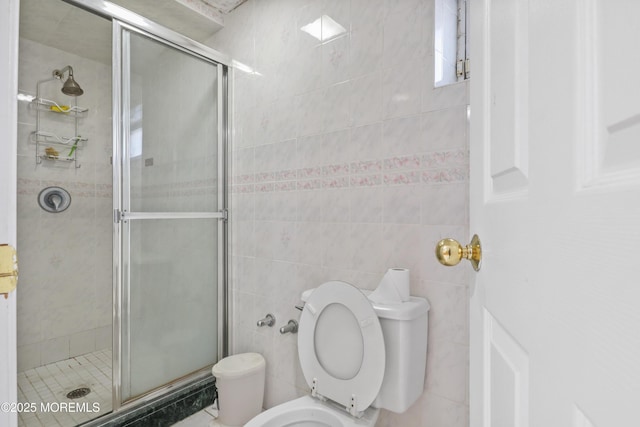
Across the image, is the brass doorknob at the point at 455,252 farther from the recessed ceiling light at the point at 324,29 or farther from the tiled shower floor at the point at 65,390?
the tiled shower floor at the point at 65,390

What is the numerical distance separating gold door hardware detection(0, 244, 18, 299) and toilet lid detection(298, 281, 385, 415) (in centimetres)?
93

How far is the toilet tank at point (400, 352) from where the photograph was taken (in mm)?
1156

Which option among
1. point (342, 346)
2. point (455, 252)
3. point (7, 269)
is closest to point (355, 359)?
point (342, 346)

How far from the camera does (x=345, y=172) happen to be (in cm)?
152

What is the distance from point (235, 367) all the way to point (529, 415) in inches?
62.3

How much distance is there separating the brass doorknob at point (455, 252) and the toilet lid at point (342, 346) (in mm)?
673

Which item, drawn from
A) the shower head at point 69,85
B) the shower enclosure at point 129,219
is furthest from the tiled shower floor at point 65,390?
the shower head at point 69,85

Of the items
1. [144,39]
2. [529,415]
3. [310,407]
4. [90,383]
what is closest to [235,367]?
[310,407]

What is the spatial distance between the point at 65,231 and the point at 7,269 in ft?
6.69

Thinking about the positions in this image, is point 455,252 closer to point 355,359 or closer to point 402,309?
point 402,309

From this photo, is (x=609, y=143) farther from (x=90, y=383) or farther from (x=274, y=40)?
(x=90, y=383)

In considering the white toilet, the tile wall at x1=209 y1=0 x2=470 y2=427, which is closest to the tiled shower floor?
A: the tile wall at x1=209 y1=0 x2=470 y2=427

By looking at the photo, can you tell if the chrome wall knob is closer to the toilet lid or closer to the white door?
the toilet lid

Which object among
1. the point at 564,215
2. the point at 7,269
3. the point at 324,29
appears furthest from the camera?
the point at 324,29
